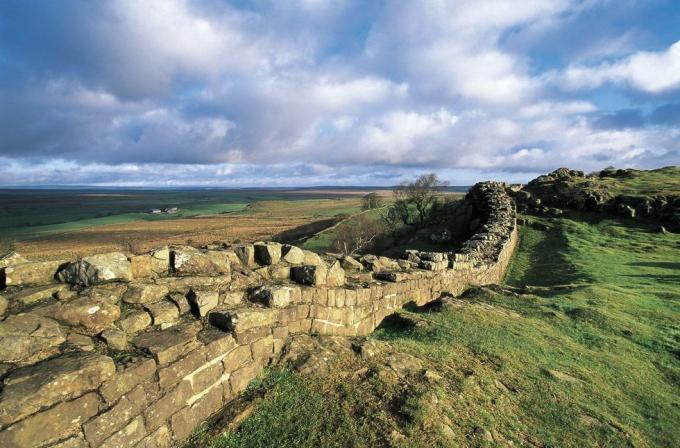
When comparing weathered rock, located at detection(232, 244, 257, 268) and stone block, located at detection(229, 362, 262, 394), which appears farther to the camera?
weathered rock, located at detection(232, 244, 257, 268)

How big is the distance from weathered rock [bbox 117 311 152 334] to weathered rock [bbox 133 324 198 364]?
176mm

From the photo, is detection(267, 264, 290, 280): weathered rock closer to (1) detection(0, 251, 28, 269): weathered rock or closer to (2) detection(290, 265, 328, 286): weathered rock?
(2) detection(290, 265, 328, 286): weathered rock

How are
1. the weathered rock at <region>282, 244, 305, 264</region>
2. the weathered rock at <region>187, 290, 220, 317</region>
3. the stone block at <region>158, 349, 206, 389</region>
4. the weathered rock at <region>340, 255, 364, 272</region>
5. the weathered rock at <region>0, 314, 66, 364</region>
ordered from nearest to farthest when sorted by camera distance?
the weathered rock at <region>0, 314, 66, 364</region> → the stone block at <region>158, 349, 206, 389</region> → the weathered rock at <region>187, 290, 220, 317</region> → the weathered rock at <region>282, 244, 305, 264</region> → the weathered rock at <region>340, 255, 364, 272</region>

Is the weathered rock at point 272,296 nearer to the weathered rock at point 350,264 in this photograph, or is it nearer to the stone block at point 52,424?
the stone block at point 52,424

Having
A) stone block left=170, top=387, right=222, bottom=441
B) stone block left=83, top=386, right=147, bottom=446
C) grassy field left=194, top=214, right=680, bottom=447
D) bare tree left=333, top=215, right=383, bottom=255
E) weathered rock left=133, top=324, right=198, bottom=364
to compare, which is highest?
weathered rock left=133, top=324, right=198, bottom=364

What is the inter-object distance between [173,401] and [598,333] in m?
14.2

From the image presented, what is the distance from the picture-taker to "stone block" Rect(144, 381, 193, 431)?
511 cm

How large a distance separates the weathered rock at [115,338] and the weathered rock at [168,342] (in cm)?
19

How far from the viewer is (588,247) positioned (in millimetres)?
29078

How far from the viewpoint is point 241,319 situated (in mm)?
6895

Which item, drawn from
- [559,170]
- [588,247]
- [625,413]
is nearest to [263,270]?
[625,413]

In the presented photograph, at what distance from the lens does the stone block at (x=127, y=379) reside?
4719 mm

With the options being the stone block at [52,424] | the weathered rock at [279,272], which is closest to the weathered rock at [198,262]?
the weathered rock at [279,272]

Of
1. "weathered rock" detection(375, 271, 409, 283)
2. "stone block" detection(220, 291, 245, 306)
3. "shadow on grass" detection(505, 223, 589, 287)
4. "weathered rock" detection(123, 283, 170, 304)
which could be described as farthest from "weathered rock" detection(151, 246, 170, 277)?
"shadow on grass" detection(505, 223, 589, 287)
